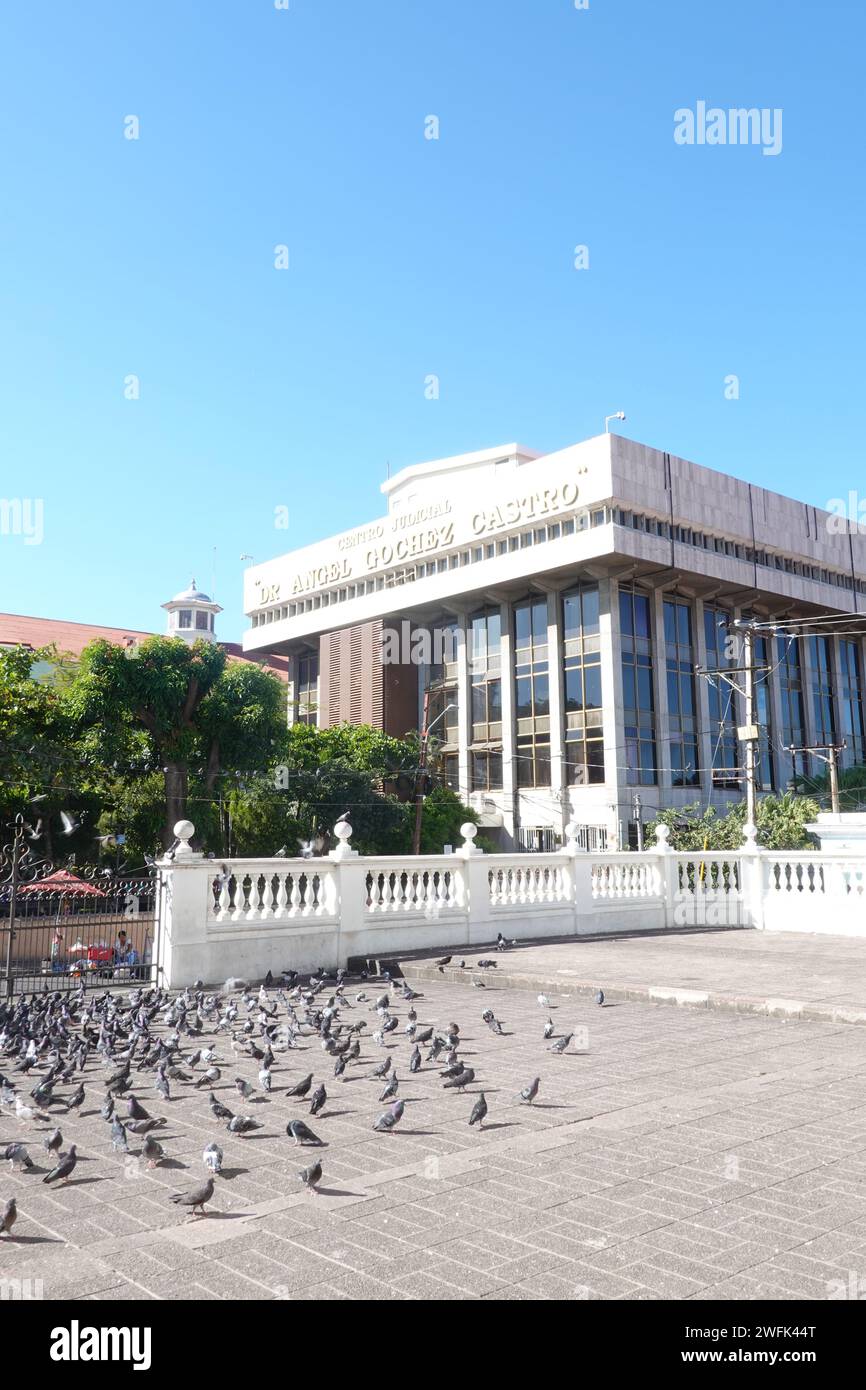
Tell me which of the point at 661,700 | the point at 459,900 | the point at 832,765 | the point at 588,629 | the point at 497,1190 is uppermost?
the point at 588,629

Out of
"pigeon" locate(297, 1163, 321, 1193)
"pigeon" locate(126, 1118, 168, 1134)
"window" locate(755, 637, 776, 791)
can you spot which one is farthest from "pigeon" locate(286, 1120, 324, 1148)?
"window" locate(755, 637, 776, 791)

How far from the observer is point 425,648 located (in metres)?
63.2

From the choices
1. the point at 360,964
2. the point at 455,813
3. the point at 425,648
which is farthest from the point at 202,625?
the point at 360,964

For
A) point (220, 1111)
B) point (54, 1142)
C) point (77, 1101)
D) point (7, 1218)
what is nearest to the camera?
point (7, 1218)

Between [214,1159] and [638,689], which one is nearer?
[214,1159]

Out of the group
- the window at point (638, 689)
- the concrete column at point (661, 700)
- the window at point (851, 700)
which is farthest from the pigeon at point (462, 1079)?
the window at point (851, 700)

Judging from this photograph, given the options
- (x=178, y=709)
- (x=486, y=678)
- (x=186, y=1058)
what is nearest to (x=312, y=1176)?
(x=186, y=1058)

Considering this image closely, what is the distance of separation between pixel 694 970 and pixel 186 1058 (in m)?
7.17

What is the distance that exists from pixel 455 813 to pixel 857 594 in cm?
3049

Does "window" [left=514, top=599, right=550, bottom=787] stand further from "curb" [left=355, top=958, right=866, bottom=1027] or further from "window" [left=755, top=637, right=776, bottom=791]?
"curb" [left=355, top=958, right=866, bottom=1027]

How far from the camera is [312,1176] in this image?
16.5ft

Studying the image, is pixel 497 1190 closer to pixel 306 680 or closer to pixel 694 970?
pixel 694 970

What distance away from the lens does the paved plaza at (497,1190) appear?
390cm

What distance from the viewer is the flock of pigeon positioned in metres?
5.98
